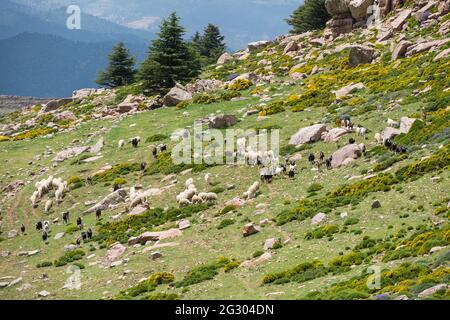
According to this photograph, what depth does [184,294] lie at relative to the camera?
98.0ft

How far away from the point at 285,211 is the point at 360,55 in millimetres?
38616

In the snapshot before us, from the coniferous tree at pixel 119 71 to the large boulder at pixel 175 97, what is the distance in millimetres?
35397

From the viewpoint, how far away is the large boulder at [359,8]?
88.0 m

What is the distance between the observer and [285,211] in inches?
1518

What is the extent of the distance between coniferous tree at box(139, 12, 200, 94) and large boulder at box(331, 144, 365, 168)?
1586 inches

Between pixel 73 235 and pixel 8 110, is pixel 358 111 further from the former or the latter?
pixel 8 110

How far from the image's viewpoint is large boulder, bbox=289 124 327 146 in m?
50.7

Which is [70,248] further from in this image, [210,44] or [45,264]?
[210,44]

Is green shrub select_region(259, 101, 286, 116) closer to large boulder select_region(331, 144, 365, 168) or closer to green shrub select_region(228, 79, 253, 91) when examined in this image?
green shrub select_region(228, 79, 253, 91)

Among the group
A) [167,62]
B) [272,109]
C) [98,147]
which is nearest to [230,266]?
[272,109]

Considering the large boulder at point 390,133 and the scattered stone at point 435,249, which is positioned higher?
the large boulder at point 390,133

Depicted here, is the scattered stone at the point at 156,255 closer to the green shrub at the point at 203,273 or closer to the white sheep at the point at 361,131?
the green shrub at the point at 203,273

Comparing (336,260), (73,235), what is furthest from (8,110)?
(336,260)

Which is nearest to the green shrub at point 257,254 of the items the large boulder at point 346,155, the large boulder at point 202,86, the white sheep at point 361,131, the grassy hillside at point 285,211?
the grassy hillside at point 285,211
